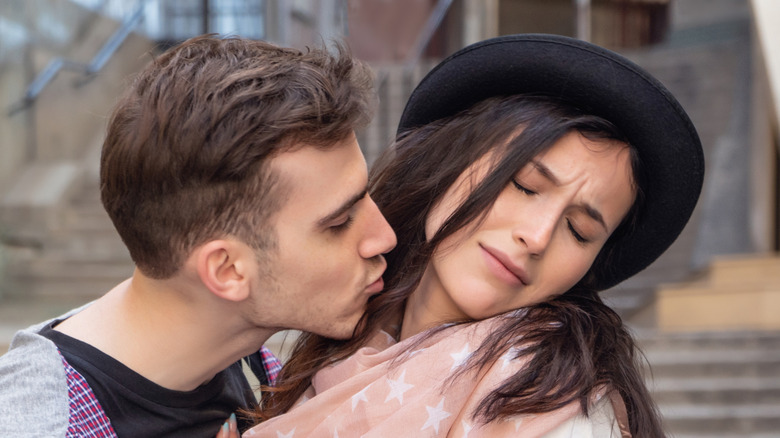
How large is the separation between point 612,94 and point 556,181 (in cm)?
20

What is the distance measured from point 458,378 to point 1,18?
601 centimetres

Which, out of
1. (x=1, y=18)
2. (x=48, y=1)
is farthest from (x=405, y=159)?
(x=48, y=1)

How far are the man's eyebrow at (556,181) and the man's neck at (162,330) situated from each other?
25.9 inches

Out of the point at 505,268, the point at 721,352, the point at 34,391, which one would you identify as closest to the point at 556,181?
the point at 505,268

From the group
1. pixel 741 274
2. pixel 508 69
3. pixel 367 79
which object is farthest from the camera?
pixel 741 274

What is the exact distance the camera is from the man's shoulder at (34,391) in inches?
55.6

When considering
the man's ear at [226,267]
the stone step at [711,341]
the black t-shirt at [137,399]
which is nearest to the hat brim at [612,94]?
the man's ear at [226,267]

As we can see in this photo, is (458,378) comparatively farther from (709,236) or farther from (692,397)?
(709,236)

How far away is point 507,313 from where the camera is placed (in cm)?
168

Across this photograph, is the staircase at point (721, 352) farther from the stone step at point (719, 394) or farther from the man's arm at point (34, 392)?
the man's arm at point (34, 392)

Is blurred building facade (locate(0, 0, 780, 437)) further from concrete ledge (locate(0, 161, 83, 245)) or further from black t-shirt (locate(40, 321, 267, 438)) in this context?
black t-shirt (locate(40, 321, 267, 438))

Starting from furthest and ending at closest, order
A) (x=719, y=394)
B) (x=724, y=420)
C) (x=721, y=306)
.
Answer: (x=721, y=306) → (x=719, y=394) → (x=724, y=420)

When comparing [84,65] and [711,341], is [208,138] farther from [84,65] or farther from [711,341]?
[84,65]

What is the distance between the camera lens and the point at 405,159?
6.56 feet
